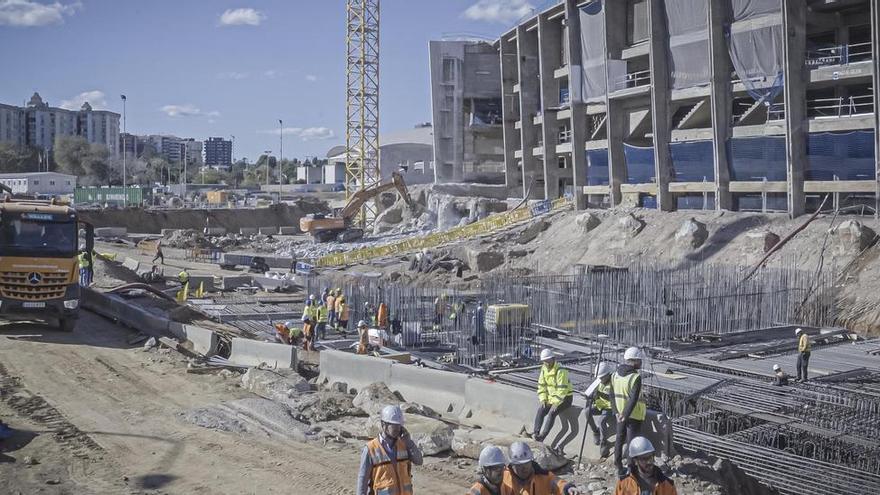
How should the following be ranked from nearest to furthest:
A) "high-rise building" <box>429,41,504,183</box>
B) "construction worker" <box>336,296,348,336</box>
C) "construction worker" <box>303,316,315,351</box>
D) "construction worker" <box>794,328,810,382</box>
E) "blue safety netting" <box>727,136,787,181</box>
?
"construction worker" <box>794,328,810,382</box>, "construction worker" <box>303,316,315,351</box>, "construction worker" <box>336,296,348,336</box>, "blue safety netting" <box>727,136,787,181</box>, "high-rise building" <box>429,41,504,183</box>

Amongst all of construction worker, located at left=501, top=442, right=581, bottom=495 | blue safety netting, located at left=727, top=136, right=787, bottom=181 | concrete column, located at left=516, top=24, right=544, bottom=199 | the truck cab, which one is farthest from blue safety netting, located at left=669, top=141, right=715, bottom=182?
construction worker, located at left=501, top=442, right=581, bottom=495

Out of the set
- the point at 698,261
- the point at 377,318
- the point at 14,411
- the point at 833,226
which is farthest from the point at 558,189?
the point at 14,411

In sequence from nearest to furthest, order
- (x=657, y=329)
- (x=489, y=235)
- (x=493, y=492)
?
(x=493, y=492) < (x=657, y=329) < (x=489, y=235)

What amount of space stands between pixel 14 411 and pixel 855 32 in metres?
33.8

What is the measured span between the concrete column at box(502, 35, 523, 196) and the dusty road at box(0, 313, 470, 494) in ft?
137

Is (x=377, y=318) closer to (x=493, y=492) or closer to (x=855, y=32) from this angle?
(x=493, y=492)

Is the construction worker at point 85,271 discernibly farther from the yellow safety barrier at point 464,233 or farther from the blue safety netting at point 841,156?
the blue safety netting at point 841,156

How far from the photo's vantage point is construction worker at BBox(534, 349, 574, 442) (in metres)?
9.73

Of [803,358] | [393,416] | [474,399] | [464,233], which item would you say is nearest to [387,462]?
[393,416]

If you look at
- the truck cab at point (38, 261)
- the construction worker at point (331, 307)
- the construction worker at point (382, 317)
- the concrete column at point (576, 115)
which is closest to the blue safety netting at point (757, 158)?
the concrete column at point (576, 115)

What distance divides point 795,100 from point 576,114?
14.5m

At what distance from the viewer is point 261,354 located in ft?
53.1

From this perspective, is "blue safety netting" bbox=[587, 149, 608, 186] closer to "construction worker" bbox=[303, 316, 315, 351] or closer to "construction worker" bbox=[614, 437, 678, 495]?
"construction worker" bbox=[303, 316, 315, 351]

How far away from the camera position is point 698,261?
102 ft
